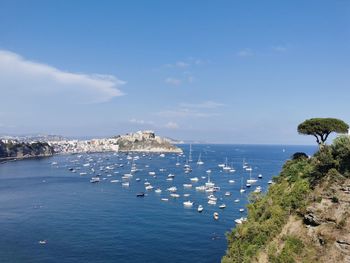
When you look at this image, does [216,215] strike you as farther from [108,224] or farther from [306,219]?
[306,219]

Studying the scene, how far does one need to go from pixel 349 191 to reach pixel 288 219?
7001mm

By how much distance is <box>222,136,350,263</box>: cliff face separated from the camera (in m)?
30.8

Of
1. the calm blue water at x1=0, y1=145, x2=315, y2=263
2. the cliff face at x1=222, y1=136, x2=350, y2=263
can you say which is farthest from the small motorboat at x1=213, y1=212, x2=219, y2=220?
the cliff face at x1=222, y1=136, x2=350, y2=263

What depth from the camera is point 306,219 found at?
3406cm

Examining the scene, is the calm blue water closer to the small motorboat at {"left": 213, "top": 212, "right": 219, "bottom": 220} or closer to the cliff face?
the small motorboat at {"left": 213, "top": 212, "right": 219, "bottom": 220}

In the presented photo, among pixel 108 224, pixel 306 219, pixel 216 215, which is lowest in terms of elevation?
pixel 108 224

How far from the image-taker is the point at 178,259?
6256 cm

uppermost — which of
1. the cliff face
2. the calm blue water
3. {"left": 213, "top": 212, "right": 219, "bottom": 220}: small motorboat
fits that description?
the cliff face

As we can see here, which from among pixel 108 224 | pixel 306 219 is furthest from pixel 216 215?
pixel 306 219

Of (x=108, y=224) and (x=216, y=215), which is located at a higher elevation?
(x=216, y=215)

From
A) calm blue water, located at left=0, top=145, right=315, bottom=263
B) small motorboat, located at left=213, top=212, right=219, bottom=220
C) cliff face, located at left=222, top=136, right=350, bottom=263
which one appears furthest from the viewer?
small motorboat, located at left=213, top=212, right=219, bottom=220

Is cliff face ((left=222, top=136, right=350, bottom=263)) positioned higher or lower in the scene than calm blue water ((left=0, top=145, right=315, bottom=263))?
higher

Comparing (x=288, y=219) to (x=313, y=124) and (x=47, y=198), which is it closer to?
(x=313, y=124)

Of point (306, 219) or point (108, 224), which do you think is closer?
point (306, 219)
